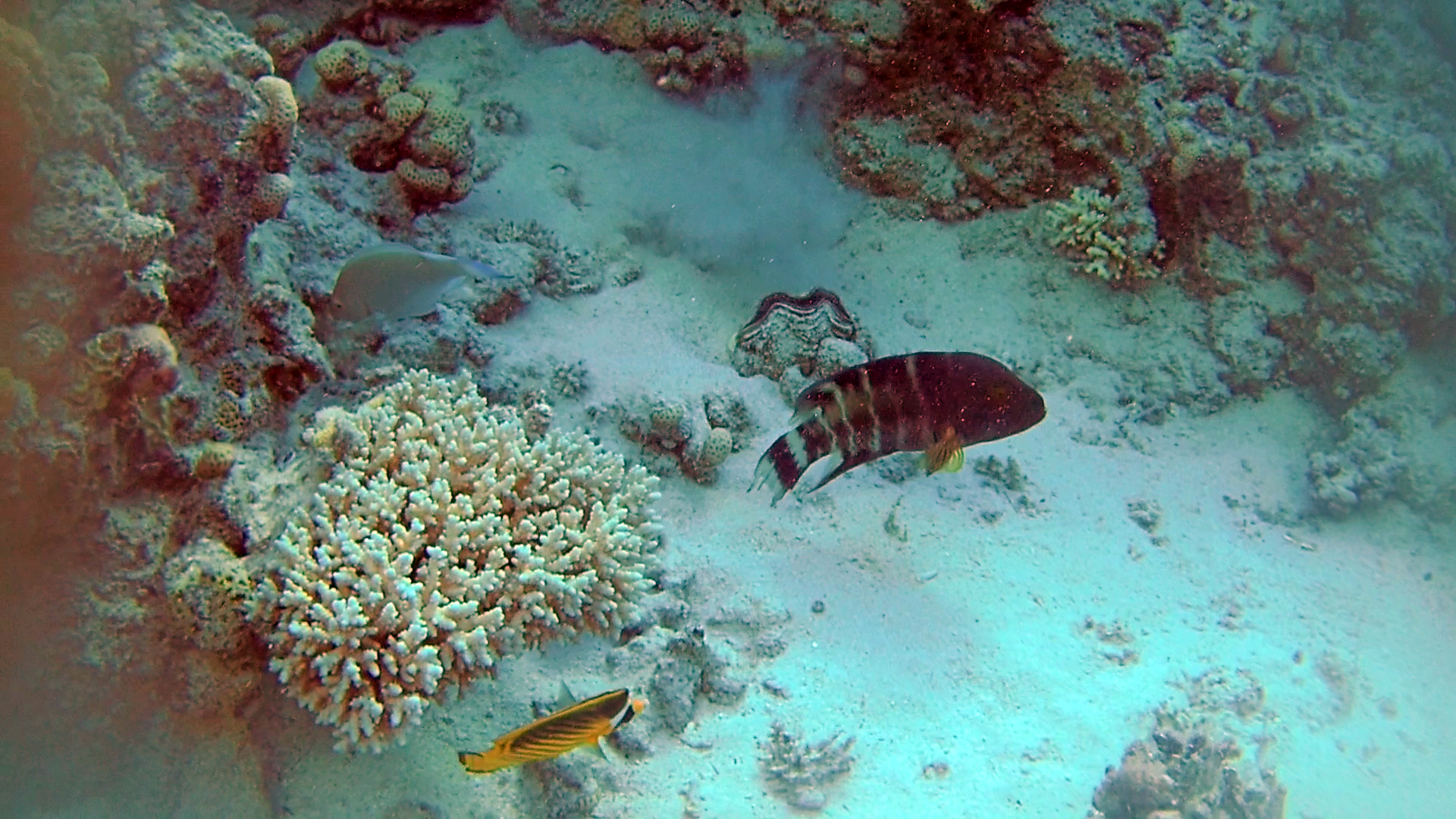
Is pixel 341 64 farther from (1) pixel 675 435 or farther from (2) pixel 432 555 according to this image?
(2) pixel 432 555

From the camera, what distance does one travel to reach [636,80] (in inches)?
265

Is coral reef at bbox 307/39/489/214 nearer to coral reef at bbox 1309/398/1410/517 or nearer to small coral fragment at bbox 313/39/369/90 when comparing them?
small coral fragment at bbox 313/39/369/90

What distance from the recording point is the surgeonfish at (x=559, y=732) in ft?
7.64

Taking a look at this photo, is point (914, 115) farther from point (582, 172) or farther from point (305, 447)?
point (305, 447)

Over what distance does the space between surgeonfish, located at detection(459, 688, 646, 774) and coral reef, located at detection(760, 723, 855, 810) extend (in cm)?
136

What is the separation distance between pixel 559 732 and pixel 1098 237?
5648 mm

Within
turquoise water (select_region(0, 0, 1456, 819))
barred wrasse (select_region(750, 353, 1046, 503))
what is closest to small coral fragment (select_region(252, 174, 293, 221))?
turquoise water (select_region(0, 0, 1456, 819))

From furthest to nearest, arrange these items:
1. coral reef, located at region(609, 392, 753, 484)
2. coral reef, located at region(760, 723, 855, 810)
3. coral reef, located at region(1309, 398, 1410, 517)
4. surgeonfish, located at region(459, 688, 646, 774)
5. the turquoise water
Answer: coral reef, located at region(1309, 398, 1410, 517)
coral reef, located at region(609, 392, 753, 484)
coral reef, located at region(760, 723, 855, 810)
the turquoise water
surgeonfish, located at region(459, 688, 646, 774)

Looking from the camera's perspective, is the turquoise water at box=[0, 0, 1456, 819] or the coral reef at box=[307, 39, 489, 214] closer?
the turquoise water at box=[0, 0, 1456, 819]

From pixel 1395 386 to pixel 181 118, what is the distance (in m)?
7.86

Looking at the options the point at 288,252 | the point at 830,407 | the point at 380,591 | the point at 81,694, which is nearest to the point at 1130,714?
the point at 830,407

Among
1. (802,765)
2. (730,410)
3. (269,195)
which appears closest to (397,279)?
(269,195)

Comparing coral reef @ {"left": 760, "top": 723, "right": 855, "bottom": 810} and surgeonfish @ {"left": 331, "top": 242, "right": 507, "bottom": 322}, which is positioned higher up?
surgeonfish @ {"left": 331, "top": 242, "right": 507, "bottom": 322}

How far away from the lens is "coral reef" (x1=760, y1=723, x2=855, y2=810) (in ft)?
11.4
